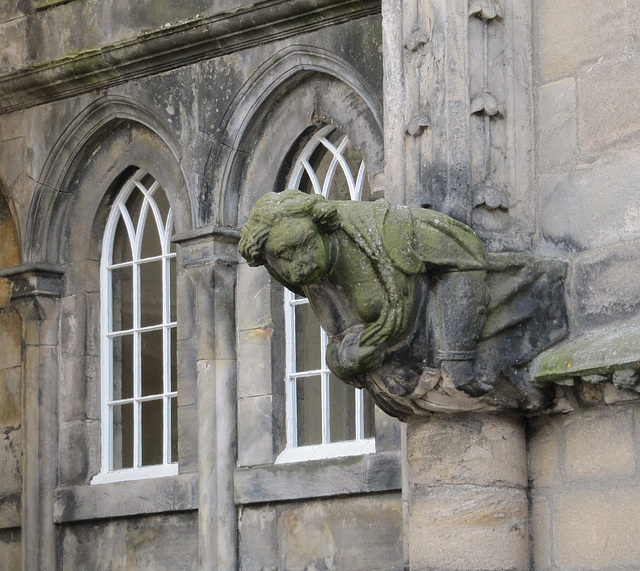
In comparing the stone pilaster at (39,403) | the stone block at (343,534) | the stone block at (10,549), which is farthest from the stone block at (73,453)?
the stone block at (343,534)

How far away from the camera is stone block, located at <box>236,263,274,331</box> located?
8633 millimetres

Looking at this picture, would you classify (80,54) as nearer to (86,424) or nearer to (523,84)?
(86,424)

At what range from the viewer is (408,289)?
455 centimetres

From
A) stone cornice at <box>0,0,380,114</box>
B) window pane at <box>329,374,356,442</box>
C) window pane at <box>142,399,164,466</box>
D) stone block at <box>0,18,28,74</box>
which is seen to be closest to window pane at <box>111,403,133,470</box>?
window pane at <box>142,399,164,466</box>

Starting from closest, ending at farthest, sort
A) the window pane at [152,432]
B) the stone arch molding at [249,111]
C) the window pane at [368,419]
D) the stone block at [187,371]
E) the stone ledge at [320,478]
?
the stone ledge at [320,478] → the window pane at [368,419] → the stone arch molding at [249,111] → the stone block at [187,371] → the window pane at [152,432]

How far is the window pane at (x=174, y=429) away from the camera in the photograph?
914 centimetres

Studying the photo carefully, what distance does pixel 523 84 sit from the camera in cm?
488

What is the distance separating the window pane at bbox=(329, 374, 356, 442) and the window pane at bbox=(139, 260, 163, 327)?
1.50 m

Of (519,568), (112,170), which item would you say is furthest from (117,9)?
(519,568)

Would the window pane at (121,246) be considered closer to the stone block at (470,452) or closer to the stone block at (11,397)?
the stone block at (11,397)

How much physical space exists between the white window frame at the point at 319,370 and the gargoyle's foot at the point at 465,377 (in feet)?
11.7

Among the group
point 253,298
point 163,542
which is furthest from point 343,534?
point 253,298

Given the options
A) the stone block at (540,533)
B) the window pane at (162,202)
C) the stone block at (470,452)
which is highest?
the window pane at (162,202)

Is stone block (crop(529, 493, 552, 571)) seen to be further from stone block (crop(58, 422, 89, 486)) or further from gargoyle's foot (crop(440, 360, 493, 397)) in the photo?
stone block (crop(58, 422, 89, 486))
